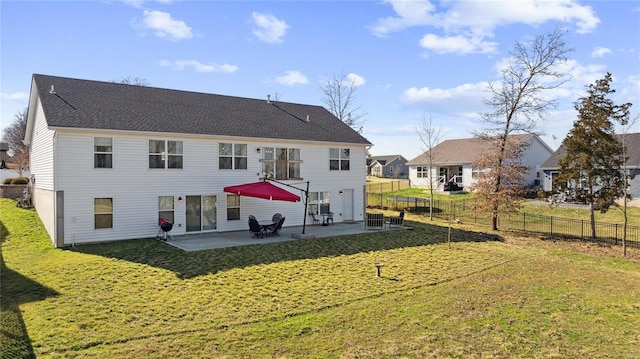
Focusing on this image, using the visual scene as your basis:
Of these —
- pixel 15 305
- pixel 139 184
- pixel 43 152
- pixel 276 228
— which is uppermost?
pixel 43 152

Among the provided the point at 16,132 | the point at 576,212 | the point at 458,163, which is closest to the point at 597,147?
the point at 576,212

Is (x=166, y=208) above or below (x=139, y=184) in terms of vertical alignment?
below

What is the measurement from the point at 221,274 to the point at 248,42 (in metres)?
11.1

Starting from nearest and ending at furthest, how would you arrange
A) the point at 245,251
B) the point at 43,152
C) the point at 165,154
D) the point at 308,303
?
the point at 308,303
the point at 245,251
the point at 165,154
the point at 43,152

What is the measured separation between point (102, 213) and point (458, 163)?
113 feet

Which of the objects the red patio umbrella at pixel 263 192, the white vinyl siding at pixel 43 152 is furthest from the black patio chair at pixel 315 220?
the white vinyl siding at pixel 43 152

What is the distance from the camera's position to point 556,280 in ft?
42.7

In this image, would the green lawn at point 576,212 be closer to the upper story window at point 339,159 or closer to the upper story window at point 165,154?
the upper story window at point 339,159

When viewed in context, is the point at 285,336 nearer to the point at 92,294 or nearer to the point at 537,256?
the point at 92,294

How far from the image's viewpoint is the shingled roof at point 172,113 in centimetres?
1719

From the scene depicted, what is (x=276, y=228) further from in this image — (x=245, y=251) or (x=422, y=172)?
(x=422, y=172)

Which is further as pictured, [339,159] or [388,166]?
[388,166]

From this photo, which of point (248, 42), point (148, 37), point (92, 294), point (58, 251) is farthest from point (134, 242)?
A: point (248, 42)

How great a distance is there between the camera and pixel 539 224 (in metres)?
24.8
